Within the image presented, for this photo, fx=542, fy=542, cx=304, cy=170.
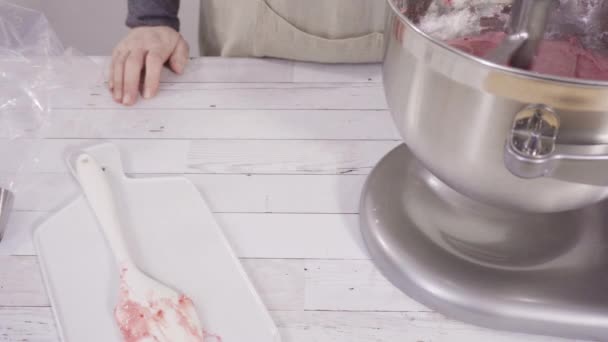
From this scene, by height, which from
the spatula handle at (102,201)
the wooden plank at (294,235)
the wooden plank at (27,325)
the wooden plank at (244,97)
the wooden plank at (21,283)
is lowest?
the wooden plank at (27,325)

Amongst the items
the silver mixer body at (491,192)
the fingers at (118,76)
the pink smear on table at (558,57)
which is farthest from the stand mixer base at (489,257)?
the fingers at (118,76)

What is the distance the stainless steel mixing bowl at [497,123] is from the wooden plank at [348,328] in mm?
107

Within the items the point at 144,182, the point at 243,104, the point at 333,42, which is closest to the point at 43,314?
the point at 144,182

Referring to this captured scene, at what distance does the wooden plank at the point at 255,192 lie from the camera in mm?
506

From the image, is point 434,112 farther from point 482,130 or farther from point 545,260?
point 545,260

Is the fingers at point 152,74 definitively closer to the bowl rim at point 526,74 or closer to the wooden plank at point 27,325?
the wooden plank at point 27,325

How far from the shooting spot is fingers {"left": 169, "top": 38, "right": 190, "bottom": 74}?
0.67m

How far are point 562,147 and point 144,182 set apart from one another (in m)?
0.36

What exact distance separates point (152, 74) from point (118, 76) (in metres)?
0.04

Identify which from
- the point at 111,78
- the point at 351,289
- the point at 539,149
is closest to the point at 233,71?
the point at 111,78

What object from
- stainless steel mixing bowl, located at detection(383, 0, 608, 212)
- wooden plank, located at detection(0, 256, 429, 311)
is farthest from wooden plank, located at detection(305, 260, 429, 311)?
stainless steel mixing bowl, located at detection(383, 0, 608, 212)

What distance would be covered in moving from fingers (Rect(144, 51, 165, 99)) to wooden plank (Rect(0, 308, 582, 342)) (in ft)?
0.96

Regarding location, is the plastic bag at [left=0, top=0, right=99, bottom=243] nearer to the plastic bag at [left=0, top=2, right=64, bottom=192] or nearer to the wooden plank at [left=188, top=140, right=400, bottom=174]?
the plastic bag at [left=0, top=2, right=64, bottom=192]

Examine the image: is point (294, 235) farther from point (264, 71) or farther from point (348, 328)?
point (264, 71)
